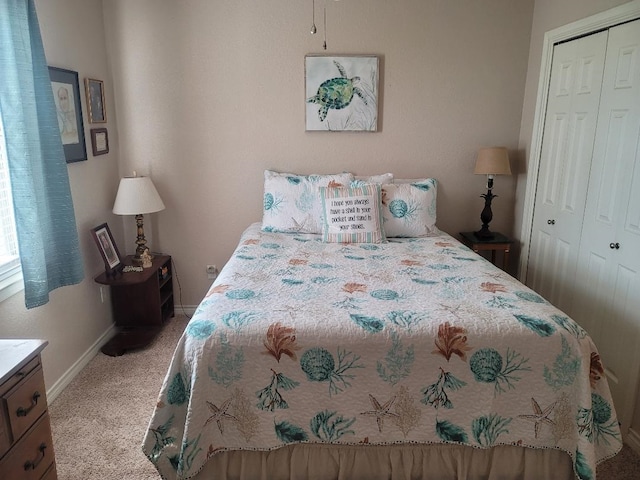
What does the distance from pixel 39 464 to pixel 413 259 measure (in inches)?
74.4

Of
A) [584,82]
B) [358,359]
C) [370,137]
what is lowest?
[358,359]

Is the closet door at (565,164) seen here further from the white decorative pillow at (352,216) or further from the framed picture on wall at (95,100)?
the framed picture on wall at (95,100)

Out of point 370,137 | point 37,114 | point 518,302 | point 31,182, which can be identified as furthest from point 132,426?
point 370,137

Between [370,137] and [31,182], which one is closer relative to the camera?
[31,182]

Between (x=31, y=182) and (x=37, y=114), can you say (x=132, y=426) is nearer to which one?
(x=31, y=182)

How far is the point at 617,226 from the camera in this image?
2.34m

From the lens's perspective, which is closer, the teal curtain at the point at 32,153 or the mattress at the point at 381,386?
the mattress at the point at 381,386

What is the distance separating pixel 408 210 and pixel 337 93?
98 cm

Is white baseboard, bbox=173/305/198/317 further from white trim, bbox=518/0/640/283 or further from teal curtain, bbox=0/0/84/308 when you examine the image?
white trim, bbox=518/0/640/283

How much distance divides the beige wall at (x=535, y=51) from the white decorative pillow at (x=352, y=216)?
47.4 inches

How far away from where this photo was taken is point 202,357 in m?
1.67

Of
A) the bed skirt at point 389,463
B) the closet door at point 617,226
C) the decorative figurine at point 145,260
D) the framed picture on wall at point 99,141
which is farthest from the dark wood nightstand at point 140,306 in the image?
the closet door at point 617,226

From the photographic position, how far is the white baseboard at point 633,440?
2.15 m

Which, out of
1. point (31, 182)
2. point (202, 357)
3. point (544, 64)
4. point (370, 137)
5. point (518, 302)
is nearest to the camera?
point (202, 357)
